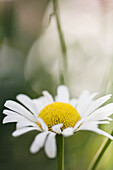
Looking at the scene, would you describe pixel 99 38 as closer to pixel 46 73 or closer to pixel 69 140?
pixel 46 73

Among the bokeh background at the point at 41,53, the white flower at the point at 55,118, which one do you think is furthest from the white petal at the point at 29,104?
the bokeh background at the point at 41,53

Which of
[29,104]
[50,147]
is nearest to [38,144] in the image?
[50,147]

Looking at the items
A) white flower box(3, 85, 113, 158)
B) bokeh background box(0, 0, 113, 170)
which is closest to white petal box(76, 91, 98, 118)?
white flower box(3, 85, 113, 158)

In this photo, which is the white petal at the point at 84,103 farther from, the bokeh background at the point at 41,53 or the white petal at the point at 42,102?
the bokeh background at the point at 41,53

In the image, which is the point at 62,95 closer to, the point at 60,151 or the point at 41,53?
the point at 60,151

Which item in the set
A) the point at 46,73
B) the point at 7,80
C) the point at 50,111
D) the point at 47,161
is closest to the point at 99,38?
the point at 46,73

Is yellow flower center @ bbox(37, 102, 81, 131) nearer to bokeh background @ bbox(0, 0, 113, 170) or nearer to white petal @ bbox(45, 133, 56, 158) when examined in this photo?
white petal @ bbox(45, 133, 56, 158)
